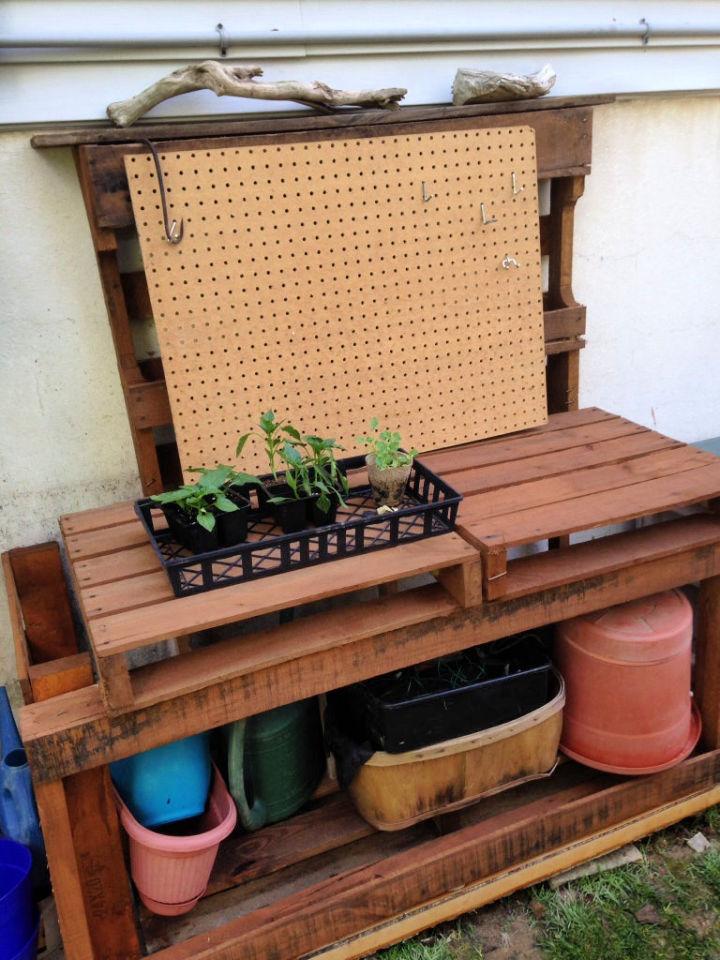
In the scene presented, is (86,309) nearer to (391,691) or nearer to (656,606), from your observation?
(391,691)

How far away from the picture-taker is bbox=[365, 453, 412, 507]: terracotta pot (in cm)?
199

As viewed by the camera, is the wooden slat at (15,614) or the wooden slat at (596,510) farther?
the wooden slat at (15,614)

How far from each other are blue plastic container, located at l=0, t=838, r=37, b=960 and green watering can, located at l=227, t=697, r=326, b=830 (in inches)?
21.4

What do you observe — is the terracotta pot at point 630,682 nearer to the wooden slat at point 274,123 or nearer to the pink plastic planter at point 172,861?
the pink plastic planter at point 172,861

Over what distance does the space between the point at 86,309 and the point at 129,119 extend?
1.66 ft

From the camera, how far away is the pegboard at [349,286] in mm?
2135

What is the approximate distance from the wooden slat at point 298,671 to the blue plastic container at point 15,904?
57cm

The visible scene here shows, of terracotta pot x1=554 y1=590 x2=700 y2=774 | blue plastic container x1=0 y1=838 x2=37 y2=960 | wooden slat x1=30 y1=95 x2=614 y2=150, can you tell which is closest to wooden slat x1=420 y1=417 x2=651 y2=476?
terracotta pot x1=554 y1=590 x2=700 y2=774

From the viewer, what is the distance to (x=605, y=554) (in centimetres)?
216

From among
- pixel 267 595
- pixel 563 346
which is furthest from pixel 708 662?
pixel 267 595

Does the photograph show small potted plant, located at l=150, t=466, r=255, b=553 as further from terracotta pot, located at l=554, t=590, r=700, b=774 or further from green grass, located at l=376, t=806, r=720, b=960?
green grass, located at l=376, t=806, r=720, b=960

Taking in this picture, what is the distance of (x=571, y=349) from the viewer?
9.07 ft

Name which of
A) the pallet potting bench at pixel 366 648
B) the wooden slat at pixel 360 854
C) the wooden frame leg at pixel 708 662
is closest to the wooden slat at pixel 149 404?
the pallet potting bench at pixel 366 648

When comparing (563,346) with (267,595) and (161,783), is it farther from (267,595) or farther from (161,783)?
(161,783)
